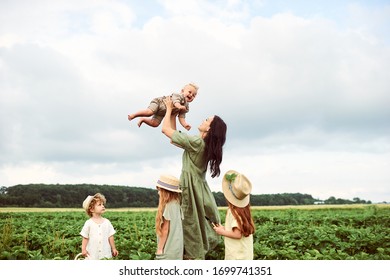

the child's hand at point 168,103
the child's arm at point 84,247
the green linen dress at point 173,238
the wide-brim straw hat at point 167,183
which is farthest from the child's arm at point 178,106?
the child's arm at point 84,247

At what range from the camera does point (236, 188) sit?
4.45 metres

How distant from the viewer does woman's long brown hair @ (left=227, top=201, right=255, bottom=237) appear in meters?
4.42

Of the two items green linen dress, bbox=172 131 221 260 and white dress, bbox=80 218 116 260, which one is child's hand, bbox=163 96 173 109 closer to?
green linen dress, bbox=172 131 221 260

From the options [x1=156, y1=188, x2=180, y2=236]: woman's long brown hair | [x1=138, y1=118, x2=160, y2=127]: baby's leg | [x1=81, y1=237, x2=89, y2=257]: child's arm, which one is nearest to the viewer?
[x1=156, y1=188, x2=180, y2=236]: woman's long brown hair

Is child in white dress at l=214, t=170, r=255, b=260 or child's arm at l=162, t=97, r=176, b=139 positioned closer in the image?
child in white dress at l=214, t=170, r=255, b=260

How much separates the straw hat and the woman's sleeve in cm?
55

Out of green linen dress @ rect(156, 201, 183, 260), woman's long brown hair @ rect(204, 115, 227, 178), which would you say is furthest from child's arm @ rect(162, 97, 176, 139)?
green linen dress @ rect(156, 201, 183, 260)

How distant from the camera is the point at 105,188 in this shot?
16.0 metres

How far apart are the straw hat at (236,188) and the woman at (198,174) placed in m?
0.46

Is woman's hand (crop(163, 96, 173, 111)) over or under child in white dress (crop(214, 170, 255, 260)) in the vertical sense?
over

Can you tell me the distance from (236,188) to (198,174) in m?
0.80

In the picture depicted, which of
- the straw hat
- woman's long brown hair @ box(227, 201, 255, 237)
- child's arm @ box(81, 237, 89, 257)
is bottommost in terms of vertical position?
child's arm @ box(81, 237, 89, 257)
